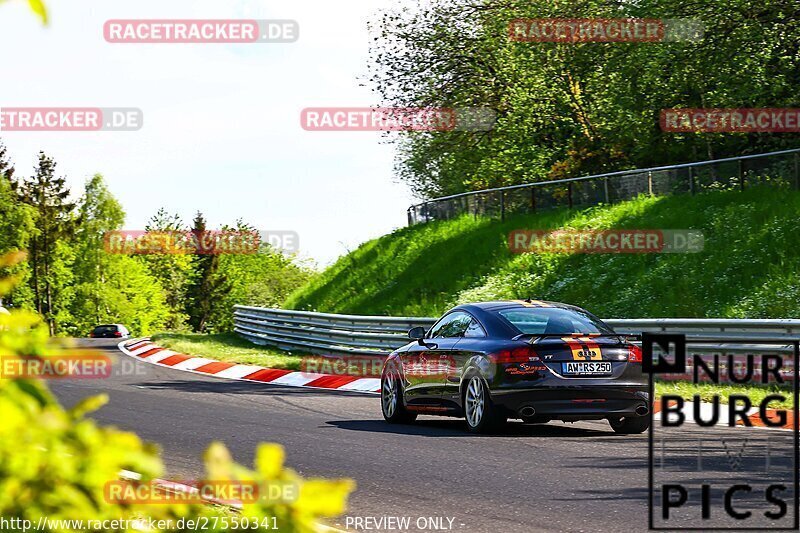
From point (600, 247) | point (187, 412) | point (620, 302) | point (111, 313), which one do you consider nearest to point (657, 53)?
point (600, 247)

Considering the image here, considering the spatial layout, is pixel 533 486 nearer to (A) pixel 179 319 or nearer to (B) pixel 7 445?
(B) pixel 7 445

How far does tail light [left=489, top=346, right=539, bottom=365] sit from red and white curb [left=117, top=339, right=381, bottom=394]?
718 centimetres

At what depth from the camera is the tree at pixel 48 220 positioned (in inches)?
3802

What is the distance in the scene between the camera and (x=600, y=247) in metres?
29.4

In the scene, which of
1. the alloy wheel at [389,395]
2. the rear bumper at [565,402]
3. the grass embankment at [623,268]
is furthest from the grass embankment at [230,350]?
the rear bumper at [565,402]

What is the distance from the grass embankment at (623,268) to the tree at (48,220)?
62.4 meters

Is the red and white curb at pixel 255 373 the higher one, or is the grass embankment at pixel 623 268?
the grass embankment at pixel 623 268

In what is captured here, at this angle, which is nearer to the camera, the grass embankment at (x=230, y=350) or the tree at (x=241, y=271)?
the grass embankment at (x=230, y=350)

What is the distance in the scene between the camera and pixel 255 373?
23.2m

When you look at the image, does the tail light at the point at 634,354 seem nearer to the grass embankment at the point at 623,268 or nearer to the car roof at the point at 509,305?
the car roof at the point at 509,305

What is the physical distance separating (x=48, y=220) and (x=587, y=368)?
90195 mm

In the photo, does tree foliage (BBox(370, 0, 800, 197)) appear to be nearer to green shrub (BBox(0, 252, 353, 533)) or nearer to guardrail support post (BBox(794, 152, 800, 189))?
guardrail support post (BBox(794, 152, 800, 189))

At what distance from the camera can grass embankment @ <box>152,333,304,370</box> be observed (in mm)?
25119

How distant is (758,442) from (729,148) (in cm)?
2242
